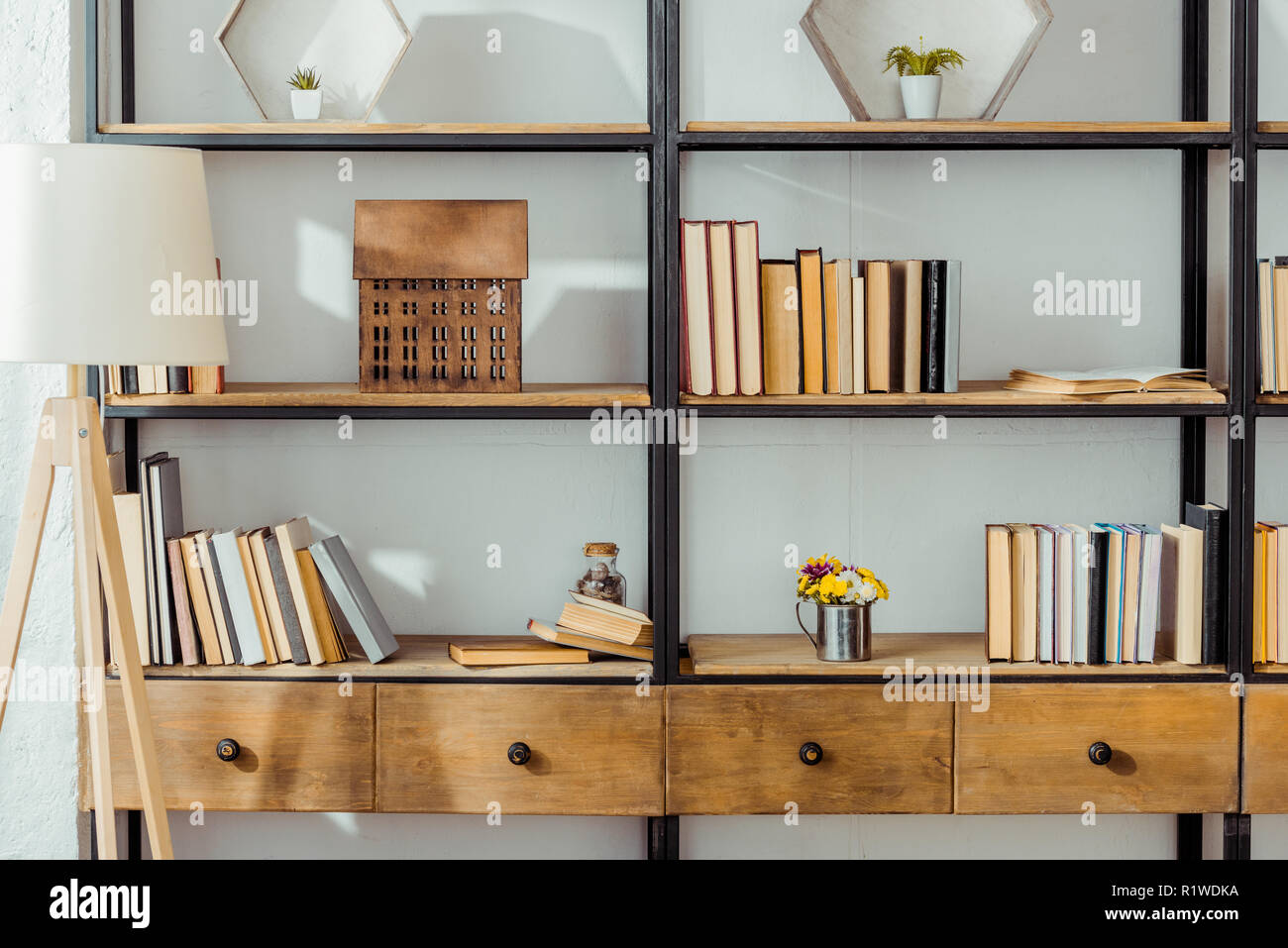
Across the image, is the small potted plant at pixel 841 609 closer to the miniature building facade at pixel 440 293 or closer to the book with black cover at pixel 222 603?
the miniature building facade at pixel 440 293

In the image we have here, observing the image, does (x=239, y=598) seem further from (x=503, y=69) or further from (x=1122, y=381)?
(x=1122, y=381)

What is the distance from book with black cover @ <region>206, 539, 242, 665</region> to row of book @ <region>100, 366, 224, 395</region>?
283 millimetres

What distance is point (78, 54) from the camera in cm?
213

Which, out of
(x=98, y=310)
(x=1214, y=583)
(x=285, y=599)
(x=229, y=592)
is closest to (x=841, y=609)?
(x=1214, y=583)

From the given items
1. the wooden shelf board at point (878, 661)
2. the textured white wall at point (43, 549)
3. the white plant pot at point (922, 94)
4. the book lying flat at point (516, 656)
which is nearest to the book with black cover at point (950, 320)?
the white plant pot at point (922, 94)

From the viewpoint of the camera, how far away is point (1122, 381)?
1997 mm

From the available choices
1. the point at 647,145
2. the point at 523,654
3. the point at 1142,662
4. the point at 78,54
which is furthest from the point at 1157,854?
the point at 78,54

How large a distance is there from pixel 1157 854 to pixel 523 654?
141cm

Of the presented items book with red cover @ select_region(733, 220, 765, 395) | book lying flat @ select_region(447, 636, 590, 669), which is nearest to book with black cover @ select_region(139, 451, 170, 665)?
book lying flat @ select_region(447, 636, 590, 669)

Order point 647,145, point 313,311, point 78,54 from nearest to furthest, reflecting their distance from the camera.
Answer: point 647,145 < point 78,54 < point 313,311

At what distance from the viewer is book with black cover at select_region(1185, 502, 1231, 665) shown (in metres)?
2.00

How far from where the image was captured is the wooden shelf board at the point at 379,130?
1948mm

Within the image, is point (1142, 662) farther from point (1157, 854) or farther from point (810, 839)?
point (810, 839)

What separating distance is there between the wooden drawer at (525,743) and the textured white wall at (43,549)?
2.18 ft
